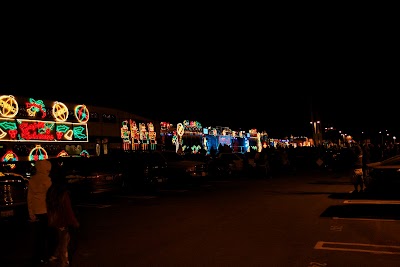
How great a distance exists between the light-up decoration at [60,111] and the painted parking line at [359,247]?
21189mm

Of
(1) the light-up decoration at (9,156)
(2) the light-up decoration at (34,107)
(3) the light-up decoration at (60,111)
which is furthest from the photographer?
(3) the light-up decoration at (60,111)

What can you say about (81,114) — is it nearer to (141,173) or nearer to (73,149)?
(73,149)

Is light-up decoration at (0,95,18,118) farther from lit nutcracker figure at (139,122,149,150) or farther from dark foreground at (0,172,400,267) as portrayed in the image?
lit nutcracker figure at (139,122,149,150)

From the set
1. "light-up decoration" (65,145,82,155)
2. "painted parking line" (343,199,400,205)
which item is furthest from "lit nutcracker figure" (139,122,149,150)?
"painted parking line" (343,199,400,205)

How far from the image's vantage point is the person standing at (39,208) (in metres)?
6.64

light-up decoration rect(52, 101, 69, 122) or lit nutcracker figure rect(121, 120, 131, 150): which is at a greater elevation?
light-up decoration rect(52, 101, 69, 122)

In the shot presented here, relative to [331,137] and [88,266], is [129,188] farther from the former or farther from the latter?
[331,137]

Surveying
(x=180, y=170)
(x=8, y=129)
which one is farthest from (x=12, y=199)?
(x=8, y=129)

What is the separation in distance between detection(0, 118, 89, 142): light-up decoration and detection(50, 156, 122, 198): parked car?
345 inches

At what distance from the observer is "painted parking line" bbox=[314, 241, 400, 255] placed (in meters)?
7.10

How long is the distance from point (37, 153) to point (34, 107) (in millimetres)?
2603

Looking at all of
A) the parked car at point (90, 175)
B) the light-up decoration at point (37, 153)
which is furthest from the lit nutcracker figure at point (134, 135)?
the parked car at point (90, 175)

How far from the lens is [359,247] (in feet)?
24.3

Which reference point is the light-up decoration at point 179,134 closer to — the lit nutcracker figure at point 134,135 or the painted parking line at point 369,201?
the lit nutcracker figure at point 134,135
